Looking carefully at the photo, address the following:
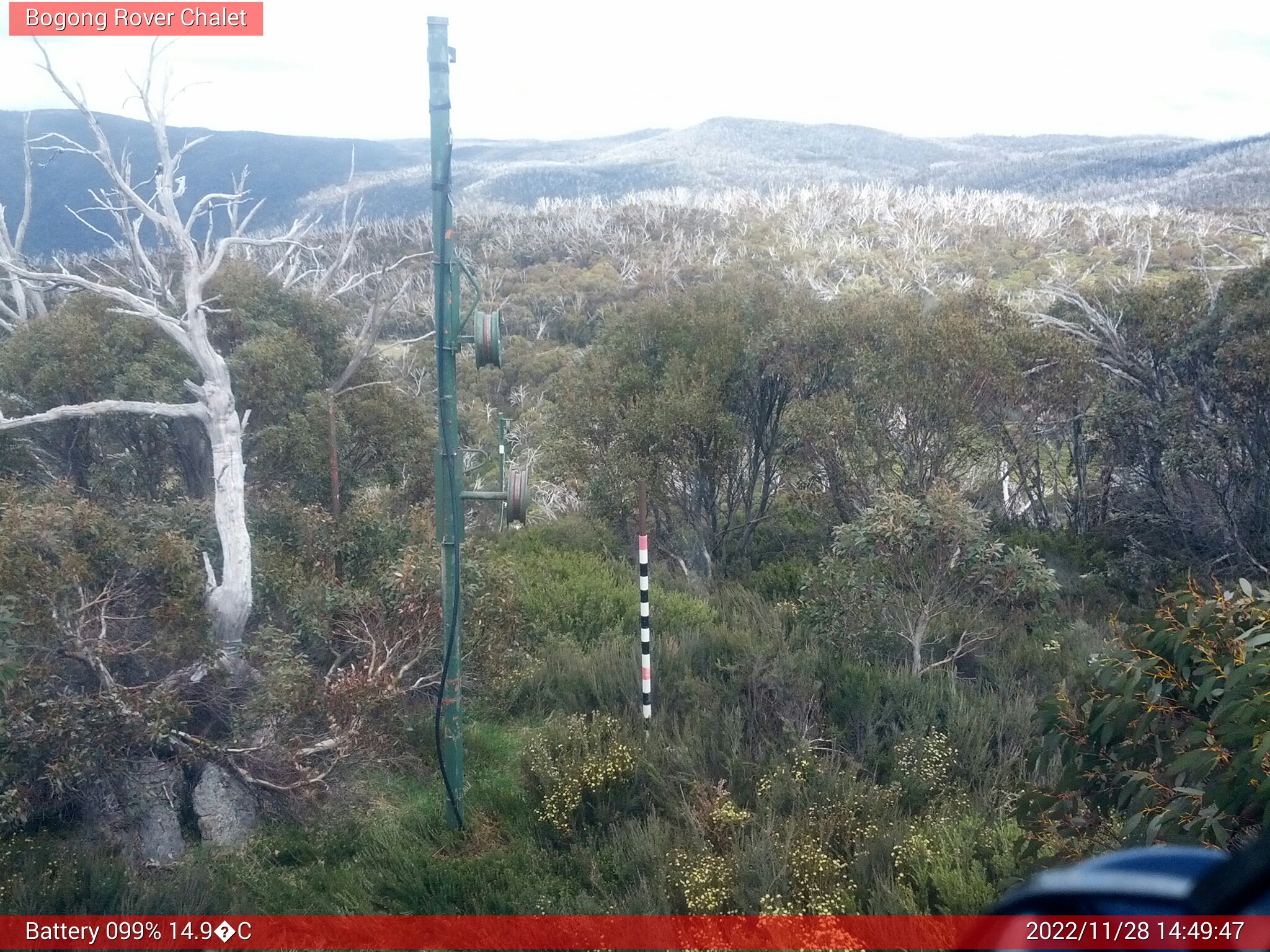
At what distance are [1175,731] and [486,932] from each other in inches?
117

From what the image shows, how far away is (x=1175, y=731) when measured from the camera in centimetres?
311

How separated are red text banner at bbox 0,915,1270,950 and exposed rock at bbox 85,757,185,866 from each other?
1076mm

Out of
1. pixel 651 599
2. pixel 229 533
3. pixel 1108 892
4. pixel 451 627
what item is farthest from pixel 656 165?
pixel 1108 892

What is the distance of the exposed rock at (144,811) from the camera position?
5230 millimetres

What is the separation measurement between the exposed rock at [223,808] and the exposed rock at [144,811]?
0.43 ft

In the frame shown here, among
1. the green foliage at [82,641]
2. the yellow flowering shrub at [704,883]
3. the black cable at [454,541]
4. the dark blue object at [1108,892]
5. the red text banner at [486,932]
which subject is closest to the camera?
the dark blue object at [1108,892]

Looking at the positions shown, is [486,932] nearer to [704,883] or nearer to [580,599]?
[704,883]

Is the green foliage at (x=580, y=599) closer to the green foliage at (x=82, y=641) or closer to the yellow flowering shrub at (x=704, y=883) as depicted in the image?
the green foliage at (x=82, y=641)

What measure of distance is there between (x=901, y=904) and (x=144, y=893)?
343cm

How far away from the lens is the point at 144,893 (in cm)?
434

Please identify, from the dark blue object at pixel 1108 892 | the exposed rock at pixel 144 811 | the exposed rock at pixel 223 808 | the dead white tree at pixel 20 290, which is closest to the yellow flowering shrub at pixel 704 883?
the exposed rock at pixel 223 808

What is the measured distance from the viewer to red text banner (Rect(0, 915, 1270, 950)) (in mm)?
3750

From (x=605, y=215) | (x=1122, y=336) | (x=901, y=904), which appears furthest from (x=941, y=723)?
(x=605, y=215)

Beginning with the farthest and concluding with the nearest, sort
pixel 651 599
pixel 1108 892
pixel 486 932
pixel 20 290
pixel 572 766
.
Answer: pixel 20 290 → pixel 651 599 → pixel 572 766 → pixel 486 932 → pixel 1108 892
